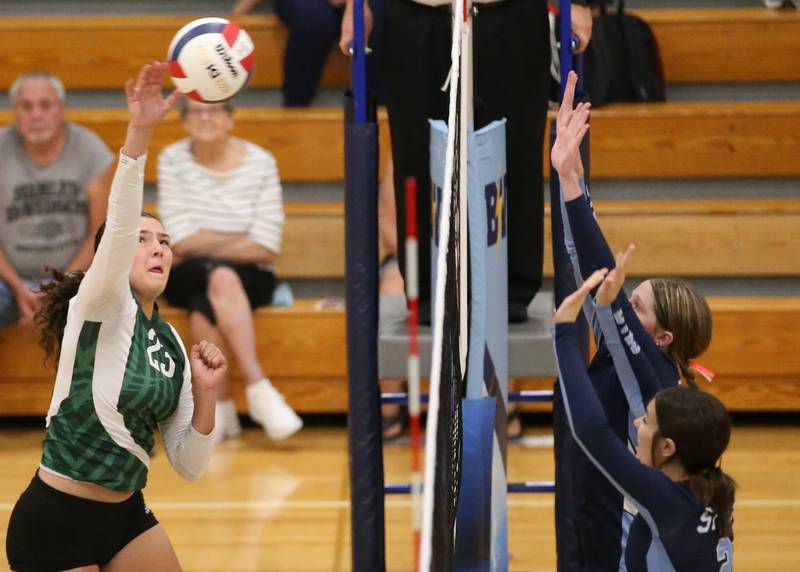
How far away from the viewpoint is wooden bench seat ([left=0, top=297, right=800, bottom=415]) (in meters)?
5.50

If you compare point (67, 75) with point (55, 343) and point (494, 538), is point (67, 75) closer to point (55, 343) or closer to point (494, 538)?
point (55, 343)

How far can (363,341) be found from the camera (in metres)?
3.38

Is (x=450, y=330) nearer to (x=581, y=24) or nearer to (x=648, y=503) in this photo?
(x=648, y=503)

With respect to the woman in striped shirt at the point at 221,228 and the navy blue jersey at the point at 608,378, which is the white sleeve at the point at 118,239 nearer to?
the navy blue jersey at the point at 608,378

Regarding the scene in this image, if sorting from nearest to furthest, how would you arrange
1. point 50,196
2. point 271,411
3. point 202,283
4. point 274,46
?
point 271,411, point 202,283, point 50,196, point 274,46

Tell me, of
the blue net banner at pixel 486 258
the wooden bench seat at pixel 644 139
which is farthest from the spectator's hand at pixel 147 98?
the wooden bench seat at pixel 644 139

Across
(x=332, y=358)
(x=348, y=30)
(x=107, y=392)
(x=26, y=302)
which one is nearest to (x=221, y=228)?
(x=332, y=358)

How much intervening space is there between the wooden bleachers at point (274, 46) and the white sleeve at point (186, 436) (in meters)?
3.62

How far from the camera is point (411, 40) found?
341cm

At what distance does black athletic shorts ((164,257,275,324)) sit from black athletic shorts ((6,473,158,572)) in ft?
8.66

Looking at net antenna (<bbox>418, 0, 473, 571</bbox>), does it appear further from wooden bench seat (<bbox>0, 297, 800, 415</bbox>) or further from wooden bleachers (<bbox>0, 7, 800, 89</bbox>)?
wooden bleachers (<bbox>0, 7, 800, 89</bbox>)

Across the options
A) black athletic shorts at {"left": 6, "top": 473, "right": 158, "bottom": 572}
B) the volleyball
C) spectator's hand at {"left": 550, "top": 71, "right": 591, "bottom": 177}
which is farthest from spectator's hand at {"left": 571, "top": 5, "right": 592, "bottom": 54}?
black athletic shorts at {"left": 6, "top": 473, "right": 158, "bottom": 572}

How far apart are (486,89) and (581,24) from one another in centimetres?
34

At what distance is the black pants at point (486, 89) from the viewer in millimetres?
3377
